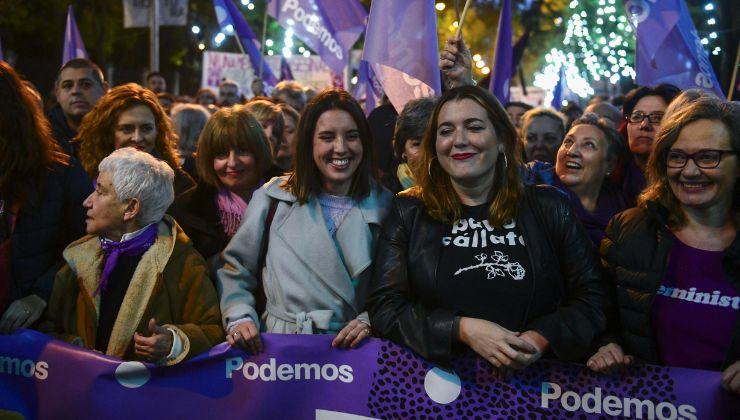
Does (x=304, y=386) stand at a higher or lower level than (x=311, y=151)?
lower

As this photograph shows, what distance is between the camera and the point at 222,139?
15.6 feet

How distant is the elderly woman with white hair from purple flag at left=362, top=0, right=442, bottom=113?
6.01ft

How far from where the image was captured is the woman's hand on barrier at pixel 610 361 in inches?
130

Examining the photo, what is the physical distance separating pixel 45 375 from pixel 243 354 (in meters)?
0.97

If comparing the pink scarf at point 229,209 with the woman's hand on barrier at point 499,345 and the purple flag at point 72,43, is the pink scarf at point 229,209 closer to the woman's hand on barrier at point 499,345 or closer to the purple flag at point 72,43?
the woman's hand on barrier at point 499,345

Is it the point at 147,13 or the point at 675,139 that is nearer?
the point at 675,139

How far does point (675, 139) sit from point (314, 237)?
1.71m

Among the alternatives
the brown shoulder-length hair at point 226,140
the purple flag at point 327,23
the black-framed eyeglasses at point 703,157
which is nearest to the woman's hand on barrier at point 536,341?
the black-framed eyeglasses at point 703,157

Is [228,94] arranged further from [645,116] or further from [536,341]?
[536,341]

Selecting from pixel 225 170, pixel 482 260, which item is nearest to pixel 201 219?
pixel 225 170

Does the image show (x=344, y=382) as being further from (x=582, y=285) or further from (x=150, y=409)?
(x=582, y=285)

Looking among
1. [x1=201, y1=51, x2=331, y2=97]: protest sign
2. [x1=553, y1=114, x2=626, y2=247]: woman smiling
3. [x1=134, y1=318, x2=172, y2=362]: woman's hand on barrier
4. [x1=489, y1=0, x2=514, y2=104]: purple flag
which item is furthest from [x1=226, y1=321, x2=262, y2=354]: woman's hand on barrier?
[x1=201, y1=51, x2=331, y2=97]: protest sign

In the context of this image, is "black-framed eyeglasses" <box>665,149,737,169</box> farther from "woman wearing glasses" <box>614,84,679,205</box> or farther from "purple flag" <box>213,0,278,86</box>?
"purple flag" <box>213,0,278,86</box>

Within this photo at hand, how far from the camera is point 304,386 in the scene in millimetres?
3719
